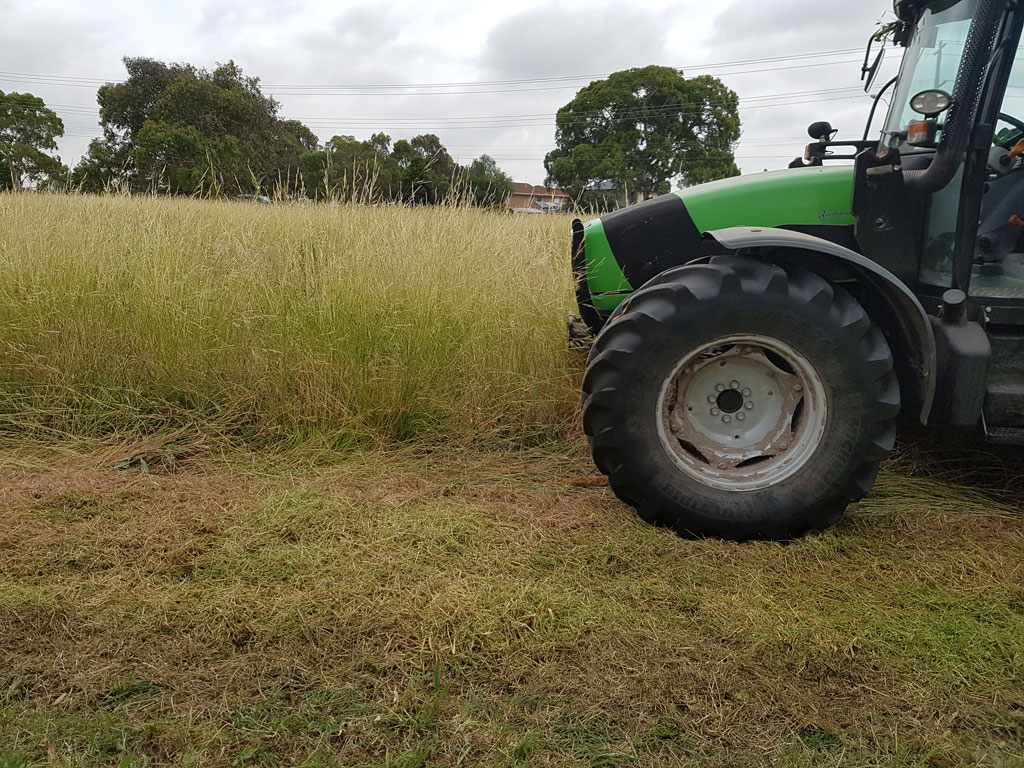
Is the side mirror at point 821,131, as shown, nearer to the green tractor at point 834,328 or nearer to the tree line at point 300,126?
the green tractor at point 834,328

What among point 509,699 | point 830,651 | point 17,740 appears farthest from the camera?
point 830,651

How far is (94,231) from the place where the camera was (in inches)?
203

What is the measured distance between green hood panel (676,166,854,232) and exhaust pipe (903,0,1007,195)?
1.18 feet

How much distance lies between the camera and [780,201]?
3.21 meters

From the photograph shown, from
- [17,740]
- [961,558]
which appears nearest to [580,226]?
[961,558]

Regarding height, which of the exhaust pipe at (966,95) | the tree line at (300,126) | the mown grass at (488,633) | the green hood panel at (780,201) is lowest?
the mown grass at (488,633)

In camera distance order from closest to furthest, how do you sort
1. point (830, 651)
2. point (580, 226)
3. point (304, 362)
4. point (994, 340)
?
point (830, 651) → point (994, 340) → point (580, 226) → point (304, 362)

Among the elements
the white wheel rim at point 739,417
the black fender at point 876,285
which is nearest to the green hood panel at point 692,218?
the black fender at point 876,285

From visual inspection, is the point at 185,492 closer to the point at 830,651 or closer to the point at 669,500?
the point at 669,500

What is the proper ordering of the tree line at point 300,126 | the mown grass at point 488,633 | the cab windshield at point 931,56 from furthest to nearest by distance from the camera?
1. the tree line at point 300,126
2. the cab windshield at point 931,56
3. the mown grass at point 488,633

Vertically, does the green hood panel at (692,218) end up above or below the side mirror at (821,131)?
below

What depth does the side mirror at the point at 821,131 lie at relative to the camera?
12.3 feet

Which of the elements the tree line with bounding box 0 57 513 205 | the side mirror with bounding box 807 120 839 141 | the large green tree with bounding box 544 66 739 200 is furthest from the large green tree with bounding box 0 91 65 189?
the side mirror with bounding box 807 120 839 141

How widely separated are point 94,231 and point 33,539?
3081 mm
